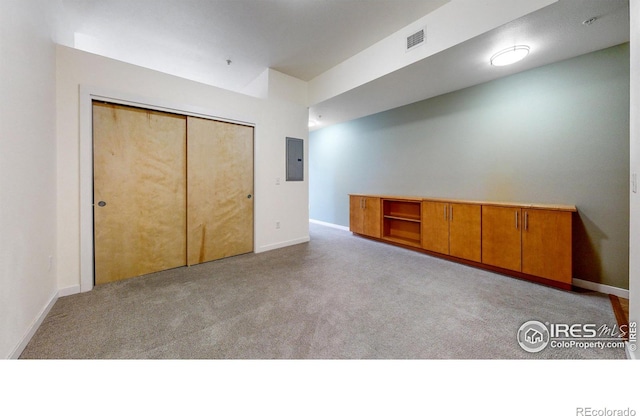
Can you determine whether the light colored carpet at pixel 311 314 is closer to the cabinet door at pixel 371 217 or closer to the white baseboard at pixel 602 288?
the white baseboard at pixel 602 288

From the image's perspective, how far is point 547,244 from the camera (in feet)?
8.46

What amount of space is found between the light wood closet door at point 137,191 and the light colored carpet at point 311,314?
0.30 m

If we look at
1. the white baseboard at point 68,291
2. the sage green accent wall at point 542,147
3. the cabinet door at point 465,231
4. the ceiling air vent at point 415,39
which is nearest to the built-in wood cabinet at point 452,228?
the cabinet door at point 465,231

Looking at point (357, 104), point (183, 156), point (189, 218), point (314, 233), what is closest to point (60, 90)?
→ point (183, 156)

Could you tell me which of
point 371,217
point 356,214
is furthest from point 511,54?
point 356,214

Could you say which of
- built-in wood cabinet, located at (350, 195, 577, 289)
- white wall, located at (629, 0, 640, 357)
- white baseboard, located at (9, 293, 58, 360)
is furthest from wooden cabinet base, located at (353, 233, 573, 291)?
white baseboard, located at (9, 293, 58, 360)

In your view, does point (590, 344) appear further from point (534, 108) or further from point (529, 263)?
point (534, 108)

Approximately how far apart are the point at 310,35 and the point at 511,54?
2373mm

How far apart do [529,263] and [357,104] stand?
11.6 ft

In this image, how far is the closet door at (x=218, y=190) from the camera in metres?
3.25

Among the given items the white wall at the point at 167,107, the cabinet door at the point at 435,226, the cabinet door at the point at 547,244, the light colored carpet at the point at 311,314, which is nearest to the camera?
the light colored carpet at the point at 311,314

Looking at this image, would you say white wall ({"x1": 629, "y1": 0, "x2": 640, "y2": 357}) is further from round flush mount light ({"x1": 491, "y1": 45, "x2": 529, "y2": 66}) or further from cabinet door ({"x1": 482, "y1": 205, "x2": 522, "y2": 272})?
cabinet door ({"x1": 482, "y1": 205, "x2": 522, "y2": 272})

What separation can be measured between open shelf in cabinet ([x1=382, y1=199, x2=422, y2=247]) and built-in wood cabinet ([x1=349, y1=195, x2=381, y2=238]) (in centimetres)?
14

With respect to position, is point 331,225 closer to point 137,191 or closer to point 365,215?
point 365,215
